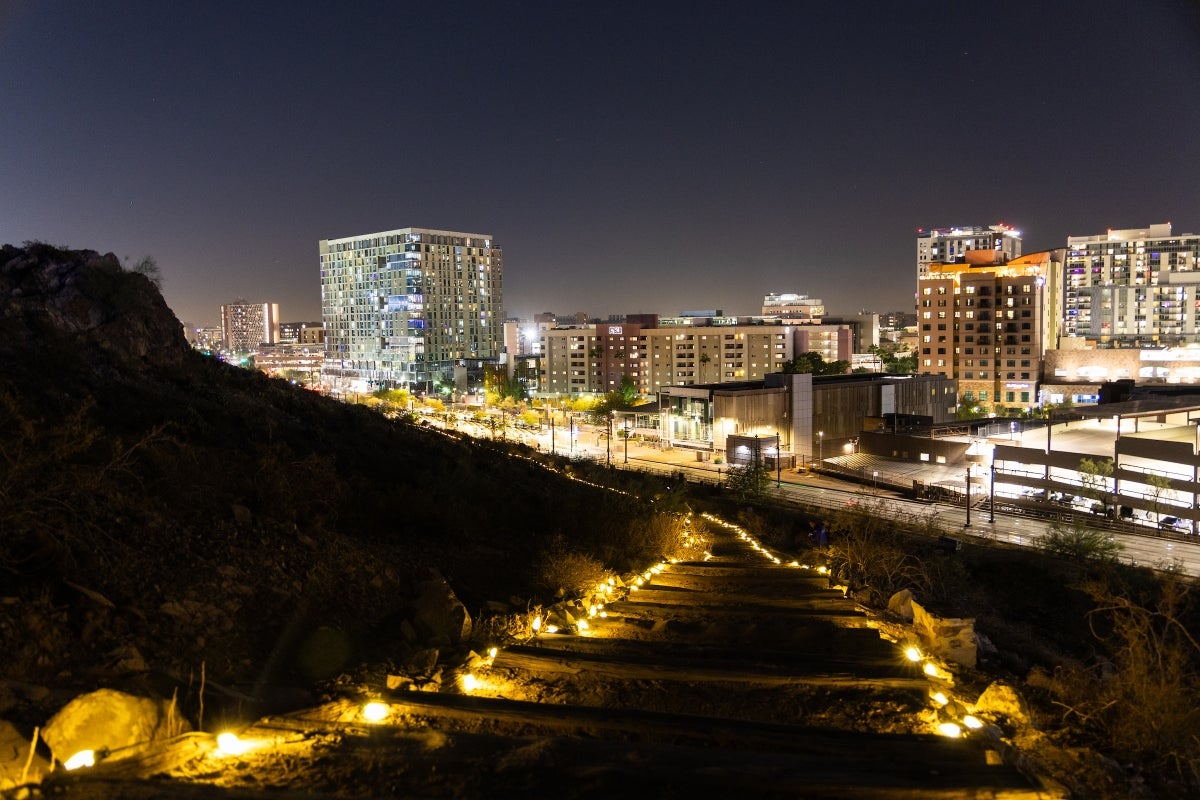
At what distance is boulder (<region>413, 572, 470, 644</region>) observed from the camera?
6926mm

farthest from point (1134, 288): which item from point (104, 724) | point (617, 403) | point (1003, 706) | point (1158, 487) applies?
point (104, 724)

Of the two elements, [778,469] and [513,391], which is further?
[513,391]

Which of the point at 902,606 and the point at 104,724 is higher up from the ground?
the point at 104,724

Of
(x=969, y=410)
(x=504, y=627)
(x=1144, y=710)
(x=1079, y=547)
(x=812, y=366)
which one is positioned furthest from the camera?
(x=812, y=366)

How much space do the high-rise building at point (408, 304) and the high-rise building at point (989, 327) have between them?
74701 mm

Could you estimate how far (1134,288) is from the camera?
141m

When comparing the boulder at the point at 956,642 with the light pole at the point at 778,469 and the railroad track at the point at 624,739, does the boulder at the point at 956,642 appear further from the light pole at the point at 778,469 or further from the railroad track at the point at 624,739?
the light pole at the point at 778,469

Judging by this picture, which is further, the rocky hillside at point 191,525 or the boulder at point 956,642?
the boulder at point 956,642

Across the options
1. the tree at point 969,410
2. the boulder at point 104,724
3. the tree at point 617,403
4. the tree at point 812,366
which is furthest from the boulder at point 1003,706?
the tree at point 812,366

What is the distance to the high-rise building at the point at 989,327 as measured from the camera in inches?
3393

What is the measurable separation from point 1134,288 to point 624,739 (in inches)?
6677

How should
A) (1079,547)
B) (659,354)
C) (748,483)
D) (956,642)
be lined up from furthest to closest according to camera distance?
(659,354), (748,483), (1079,547), (956,642)

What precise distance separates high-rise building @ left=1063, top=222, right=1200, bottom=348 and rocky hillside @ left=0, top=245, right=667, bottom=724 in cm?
13636

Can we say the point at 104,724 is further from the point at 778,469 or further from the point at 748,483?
the point at 778,469
